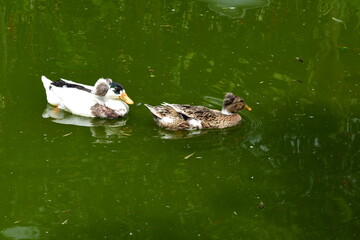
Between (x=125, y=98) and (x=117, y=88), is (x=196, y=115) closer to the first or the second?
(x=125, y=98)

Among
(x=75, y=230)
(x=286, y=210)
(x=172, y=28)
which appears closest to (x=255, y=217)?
(x=286, y=210)

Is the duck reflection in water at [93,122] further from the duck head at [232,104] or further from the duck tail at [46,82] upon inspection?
the duck head at [232,104]

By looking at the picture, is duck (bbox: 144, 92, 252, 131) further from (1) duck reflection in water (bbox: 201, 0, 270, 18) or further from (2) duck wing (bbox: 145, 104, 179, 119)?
(1) duck reflection in water (bbox: 201, 0, 270, 18)

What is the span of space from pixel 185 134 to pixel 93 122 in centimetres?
122

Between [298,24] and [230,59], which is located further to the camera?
[298,24]

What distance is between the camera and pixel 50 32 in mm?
11133

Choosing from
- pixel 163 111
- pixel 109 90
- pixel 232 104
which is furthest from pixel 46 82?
pixel 232 104

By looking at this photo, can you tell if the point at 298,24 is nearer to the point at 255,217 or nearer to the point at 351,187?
the point at 351,187

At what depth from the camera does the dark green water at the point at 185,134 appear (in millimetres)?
6820

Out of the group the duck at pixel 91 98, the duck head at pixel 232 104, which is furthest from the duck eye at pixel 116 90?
the duck head at pixel 232 104

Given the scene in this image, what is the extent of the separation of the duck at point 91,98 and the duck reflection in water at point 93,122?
7cm

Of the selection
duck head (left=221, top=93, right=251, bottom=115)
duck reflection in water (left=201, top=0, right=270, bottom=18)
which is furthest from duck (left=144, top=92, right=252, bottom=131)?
duck reflection in water (left=201, top=0, right=270, bottom=18)

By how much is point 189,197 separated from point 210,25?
5.39m

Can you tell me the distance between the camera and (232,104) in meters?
8.82
